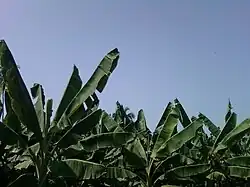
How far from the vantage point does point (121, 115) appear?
16.7 metres

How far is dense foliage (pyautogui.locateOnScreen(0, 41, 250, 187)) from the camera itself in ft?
31.4

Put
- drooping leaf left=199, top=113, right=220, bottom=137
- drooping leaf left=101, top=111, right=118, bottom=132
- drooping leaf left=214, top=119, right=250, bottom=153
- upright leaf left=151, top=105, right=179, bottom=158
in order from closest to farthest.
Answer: upright leaf left=151, top=105, right=179, bottom=158
drooping leaf left=101, top=111, right=118, bottom=132
drooping leaf left=214, top=119, right=250, bottom=153
drooping leaf left=199, top=113, right=220, bottom=137

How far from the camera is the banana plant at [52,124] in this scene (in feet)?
30.8

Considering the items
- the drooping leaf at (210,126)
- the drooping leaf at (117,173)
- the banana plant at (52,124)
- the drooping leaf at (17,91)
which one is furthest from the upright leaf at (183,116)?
the drooping leaf at (17,91)

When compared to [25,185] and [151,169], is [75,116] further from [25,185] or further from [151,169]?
[151,169]

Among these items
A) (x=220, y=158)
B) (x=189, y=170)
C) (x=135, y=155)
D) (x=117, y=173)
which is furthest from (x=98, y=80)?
(x=220, y=158)

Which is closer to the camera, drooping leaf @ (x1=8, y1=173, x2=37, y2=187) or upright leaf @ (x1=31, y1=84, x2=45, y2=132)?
drooping leaf @ (x1=8, y1=173, x2=37, y2=187)

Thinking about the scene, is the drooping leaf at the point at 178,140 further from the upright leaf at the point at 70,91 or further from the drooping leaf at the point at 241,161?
the upright leaf at the point at 70,91

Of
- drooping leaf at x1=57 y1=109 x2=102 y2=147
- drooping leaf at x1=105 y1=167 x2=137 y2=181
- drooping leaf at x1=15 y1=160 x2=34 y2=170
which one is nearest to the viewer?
drooping leaf at x1=57 y1=109 x2=102 y2=147

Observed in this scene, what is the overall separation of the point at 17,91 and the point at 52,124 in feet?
4.98

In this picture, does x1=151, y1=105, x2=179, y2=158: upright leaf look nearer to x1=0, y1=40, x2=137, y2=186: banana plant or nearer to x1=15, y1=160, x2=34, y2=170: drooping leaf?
x1=0, y1=40, x2=137, y2=186: banana plant

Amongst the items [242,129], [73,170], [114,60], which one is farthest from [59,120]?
[242,129]

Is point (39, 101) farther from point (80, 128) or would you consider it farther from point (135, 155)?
point (135, 155)

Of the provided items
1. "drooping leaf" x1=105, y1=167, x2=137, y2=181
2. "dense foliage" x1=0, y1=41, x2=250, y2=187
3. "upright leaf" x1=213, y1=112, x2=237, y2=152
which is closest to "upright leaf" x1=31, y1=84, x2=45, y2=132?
"dense foliage" x1=0, y1=41, x2=250, y2=187
